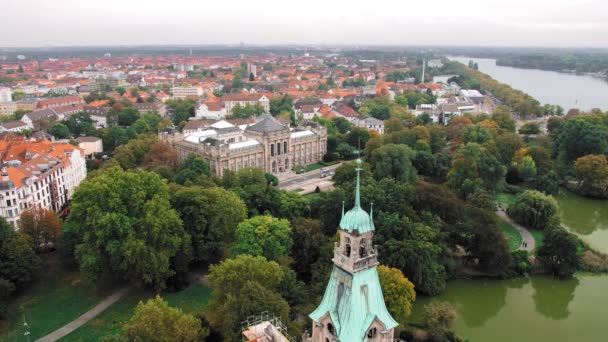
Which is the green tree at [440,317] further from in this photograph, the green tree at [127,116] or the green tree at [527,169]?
the green tree at [127,116]

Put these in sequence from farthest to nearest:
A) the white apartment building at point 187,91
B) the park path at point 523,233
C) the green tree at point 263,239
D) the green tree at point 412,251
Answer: the white apartment building at point 187,91, the park path at point 523,233, the green tree at point 412,251, the green tree at point 263,239

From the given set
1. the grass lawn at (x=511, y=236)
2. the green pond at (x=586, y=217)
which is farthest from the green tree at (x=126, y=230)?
the green pond at (x=586, y=217)

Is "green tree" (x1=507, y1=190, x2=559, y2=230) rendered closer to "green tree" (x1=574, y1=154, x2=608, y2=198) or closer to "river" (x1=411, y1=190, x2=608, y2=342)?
"river" (x1=411, y1=190, x2=608, y2=342)

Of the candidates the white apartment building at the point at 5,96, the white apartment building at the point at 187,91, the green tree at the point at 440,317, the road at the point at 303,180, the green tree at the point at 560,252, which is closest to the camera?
the green tree at the point at 440,317

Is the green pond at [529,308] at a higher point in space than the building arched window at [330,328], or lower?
lower

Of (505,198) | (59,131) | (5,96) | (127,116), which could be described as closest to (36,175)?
(59,131)

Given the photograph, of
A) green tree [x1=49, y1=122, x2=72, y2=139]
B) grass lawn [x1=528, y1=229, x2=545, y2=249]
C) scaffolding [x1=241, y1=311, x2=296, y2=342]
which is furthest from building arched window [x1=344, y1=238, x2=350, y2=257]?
green tree [x1=49, y1=122, x2=72, y2=139]

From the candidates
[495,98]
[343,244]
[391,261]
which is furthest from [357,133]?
[495,98]

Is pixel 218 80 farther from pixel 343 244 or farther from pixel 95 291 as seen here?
pixel 343 244
